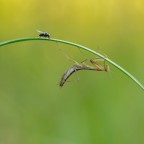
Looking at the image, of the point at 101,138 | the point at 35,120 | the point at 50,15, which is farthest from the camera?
the point at 50,15

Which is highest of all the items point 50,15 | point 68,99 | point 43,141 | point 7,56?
point 50,15

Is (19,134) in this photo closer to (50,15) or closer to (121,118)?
(121,118)

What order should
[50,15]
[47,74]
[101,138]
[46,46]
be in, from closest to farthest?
1. [101,138]
2. [47,74]
3. [46,46]
4. [50,15]

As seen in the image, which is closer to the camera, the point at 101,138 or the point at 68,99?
the point at 101,138

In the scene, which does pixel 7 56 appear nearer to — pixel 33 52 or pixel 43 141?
pixel 33 52

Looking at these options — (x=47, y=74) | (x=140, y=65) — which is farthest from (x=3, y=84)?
(x=140, y=65)

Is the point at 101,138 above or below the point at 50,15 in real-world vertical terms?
below
